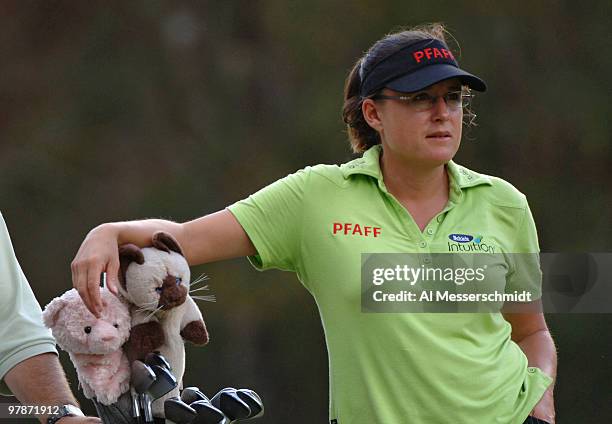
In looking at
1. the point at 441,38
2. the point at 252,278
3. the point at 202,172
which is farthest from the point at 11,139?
the point at 441,38

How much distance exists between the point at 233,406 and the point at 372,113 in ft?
2.84

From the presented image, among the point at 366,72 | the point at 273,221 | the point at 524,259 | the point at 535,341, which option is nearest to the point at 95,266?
the point at 273,221

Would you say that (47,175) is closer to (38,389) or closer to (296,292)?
(296,292)

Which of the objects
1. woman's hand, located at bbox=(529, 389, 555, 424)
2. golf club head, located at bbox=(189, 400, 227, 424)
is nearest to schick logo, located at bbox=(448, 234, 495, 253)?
woman's hand, located at bbox=(529, 389, 555, 424)

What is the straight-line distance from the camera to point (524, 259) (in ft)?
9.72

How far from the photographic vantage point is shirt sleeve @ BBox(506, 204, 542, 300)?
295 cm

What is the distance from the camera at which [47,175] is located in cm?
1027

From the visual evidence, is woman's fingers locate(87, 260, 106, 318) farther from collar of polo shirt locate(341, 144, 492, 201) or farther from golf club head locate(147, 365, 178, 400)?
collar of polo shirt locate(341, 144, 492, 201)

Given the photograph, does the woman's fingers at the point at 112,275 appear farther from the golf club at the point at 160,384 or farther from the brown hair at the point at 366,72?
the brown hair at the point at 366,72

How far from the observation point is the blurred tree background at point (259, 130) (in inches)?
382

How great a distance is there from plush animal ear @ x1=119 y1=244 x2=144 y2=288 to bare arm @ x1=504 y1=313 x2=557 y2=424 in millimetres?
976

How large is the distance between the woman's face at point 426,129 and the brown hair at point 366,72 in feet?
0.35

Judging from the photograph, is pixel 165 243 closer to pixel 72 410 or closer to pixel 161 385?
pixel 161 385

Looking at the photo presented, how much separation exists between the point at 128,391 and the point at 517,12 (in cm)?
828
